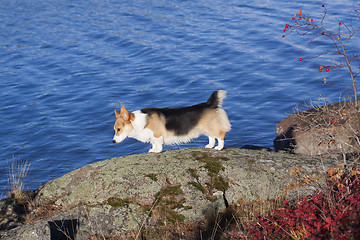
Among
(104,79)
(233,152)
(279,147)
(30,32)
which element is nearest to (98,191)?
(233,152)

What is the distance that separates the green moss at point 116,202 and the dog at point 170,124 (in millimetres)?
1478

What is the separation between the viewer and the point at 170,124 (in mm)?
9023

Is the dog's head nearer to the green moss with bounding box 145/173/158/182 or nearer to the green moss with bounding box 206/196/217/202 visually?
the green moss with bounding box 145/173/158/182

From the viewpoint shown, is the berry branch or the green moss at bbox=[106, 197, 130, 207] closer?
the green moss at bbox=[106, 197, 130, 207]

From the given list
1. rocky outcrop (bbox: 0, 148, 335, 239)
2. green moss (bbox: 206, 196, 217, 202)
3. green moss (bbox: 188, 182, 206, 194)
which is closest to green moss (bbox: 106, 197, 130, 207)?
rocky outcrop (bbox: 0, 148, 335, 239)

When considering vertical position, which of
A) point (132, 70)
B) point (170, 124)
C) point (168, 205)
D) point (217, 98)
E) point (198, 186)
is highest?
point (217, 98)

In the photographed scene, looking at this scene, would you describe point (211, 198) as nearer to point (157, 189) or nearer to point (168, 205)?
point (168, 205)

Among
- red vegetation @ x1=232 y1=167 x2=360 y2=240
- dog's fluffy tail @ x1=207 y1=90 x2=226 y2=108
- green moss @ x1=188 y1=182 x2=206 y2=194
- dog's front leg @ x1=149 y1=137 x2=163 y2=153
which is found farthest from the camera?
dog's fluffy tail @ x1=207 y1=90 x2=226 y2=108

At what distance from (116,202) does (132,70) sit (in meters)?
14.5

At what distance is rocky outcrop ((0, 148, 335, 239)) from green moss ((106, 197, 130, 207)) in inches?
0.7

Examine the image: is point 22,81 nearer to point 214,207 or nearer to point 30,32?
point 30,32

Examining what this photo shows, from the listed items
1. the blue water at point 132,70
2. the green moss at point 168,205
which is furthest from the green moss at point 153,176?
the blue water at point 132,70

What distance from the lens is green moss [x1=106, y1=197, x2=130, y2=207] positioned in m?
7.86

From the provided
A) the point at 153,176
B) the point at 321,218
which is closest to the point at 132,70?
the point at 153,176
